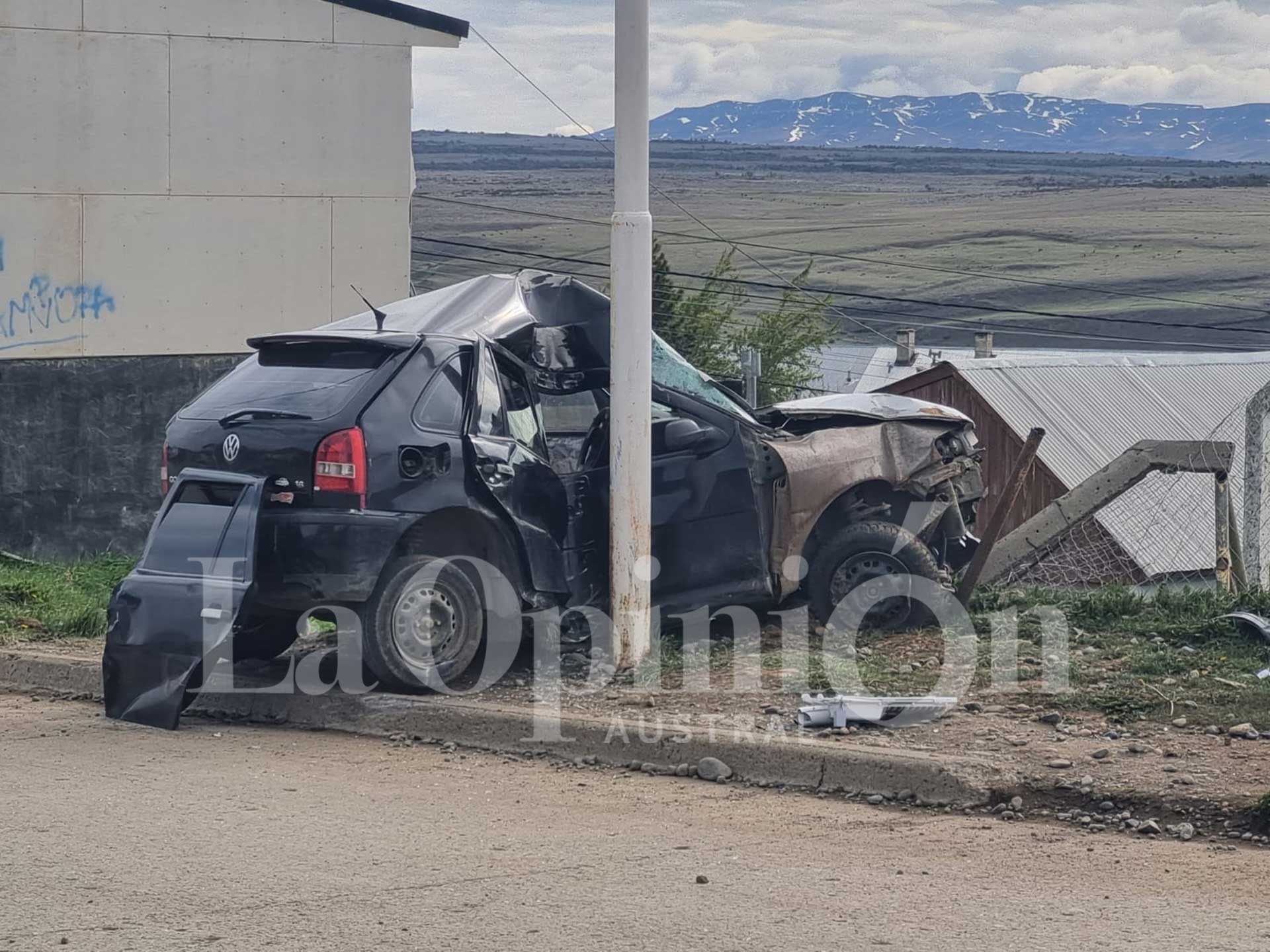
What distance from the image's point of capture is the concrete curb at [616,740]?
238 inches

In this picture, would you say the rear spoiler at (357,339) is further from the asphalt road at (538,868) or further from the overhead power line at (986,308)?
the overhead power line at (986,308)

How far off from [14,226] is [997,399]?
25.2 meters

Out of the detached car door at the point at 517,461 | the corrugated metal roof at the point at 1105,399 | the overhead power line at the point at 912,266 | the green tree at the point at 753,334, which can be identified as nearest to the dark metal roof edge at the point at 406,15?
the detached car door at the point at 517,461

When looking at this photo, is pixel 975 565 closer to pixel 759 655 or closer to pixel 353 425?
pixel 759 655

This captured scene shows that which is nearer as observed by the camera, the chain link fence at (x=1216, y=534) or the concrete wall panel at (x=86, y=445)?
the chain link fence at (x=1216, y=534)

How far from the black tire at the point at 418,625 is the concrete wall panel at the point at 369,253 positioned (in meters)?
6.72

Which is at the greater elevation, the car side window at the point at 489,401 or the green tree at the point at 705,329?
the green tree at the point at 705,329

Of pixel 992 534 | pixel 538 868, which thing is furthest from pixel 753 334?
pixel 538 868

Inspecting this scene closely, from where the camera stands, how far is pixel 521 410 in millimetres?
8375

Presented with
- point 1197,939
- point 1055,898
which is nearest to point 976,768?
point 1055,898

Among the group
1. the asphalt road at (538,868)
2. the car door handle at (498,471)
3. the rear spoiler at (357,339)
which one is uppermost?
Result: the rear spoiler at (357,339)

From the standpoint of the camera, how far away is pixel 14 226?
508 inches

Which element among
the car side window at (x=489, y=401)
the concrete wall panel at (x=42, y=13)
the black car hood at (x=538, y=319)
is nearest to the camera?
the car side window at (x=489, y=401)

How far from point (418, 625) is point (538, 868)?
2.55 metres
